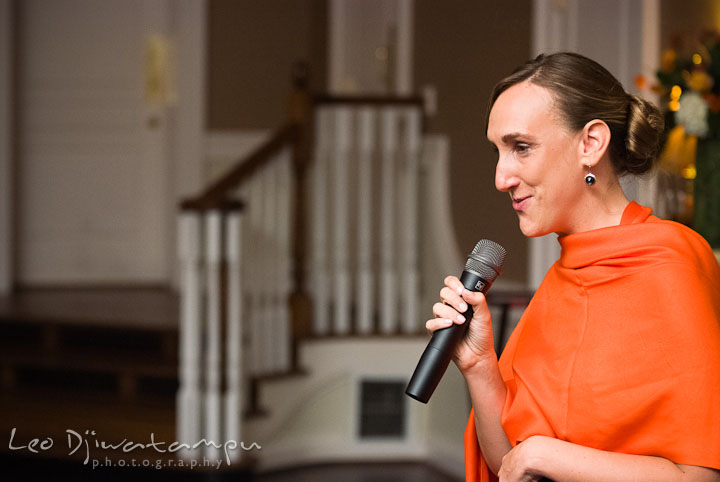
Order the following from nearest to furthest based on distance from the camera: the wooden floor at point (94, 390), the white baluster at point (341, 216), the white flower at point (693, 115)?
the white flower at point (693, 115), the wooden floor at point (94, 390), the white baluster at point (341, 216)

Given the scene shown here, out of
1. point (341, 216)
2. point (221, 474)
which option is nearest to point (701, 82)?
point (341, 216)

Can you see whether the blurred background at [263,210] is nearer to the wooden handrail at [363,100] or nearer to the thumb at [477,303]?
the wooden handrail at [363,100]

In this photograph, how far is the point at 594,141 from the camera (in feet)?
3.57

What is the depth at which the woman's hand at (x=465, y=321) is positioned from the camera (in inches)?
43.1

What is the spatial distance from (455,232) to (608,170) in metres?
3.24

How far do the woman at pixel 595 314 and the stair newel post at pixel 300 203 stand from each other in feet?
10.1

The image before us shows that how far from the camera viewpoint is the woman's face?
108 cm

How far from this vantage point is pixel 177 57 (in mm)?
5809

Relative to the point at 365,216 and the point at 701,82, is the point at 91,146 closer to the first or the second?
the point at 365,216

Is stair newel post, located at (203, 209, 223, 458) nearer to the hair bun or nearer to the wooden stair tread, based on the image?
the wooden stair tread

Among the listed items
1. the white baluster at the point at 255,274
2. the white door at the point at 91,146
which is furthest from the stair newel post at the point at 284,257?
the white door at the point at 91,146

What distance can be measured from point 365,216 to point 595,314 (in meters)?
3.34

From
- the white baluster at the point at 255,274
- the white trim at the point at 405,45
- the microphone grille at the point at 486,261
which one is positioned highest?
the white trim at the point at 405,45

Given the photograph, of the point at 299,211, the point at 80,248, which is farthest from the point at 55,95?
the point at 299,211
